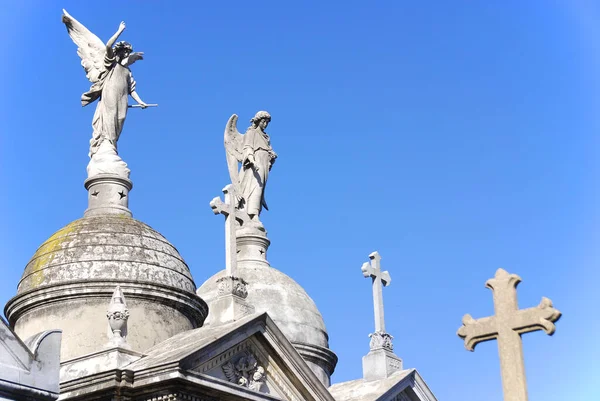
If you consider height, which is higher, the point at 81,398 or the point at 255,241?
the point at 255,241

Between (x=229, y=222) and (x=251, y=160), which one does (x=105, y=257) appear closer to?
(x=229, y=222)

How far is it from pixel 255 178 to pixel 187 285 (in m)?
4.09

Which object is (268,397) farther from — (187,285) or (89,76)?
(89,76)

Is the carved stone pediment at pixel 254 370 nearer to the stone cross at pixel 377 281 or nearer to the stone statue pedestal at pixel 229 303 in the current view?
the stone statue pedestal at pixel 229 303

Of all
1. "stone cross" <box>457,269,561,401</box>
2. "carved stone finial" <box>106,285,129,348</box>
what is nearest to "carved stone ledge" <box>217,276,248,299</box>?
"carved stone finial" <box>106,285,129,348</box>

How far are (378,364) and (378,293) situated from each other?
1365 mm

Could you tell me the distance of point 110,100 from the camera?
20219mm

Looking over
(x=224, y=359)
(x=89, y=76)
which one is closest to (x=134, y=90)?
(x=89, y=76)

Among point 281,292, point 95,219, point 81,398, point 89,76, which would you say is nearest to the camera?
point 81,398

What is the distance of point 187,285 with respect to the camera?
19.0m

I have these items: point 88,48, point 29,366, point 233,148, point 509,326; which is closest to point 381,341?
point 233,148

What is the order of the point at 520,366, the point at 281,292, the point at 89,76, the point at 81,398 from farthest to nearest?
1. the point at 281,292
2. the point at 89,76
3. the point at 81,398
4. the point at 520,366

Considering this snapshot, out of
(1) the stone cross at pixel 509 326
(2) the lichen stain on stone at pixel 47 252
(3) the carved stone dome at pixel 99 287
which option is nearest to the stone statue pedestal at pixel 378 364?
(3) the carved stone dome at pixel 99 287

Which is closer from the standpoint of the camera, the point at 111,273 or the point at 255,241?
the point at 111,273
